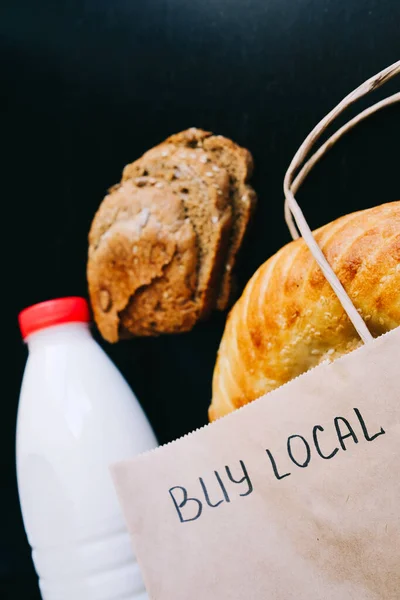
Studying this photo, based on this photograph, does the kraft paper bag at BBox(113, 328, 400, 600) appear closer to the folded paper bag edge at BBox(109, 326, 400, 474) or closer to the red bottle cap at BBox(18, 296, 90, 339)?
the folded paper bag edge at BBox(109, 326, 400, 474)

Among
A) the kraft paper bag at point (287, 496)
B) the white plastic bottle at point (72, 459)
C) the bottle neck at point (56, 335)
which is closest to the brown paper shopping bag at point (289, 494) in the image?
the kraft paper bag at point (287, 496)

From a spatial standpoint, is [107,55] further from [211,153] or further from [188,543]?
[188,543]

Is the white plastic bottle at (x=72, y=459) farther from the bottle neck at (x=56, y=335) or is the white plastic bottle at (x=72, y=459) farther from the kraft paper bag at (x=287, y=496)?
the kraft paper bag at (x=287, y=496)

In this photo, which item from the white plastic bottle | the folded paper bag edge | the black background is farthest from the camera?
the black background

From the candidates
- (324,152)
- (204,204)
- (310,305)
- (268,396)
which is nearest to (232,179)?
(204,204)

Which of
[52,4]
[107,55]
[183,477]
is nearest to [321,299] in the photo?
[183,477]

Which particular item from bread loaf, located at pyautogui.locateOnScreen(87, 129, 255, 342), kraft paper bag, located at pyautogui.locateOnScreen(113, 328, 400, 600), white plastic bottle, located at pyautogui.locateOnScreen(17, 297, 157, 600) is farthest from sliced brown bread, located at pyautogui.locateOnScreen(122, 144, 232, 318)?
kraft paper bag, located at pyautogui.locateOnScreen(113, 328, 400, 600)

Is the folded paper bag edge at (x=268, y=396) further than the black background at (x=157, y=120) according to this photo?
No
